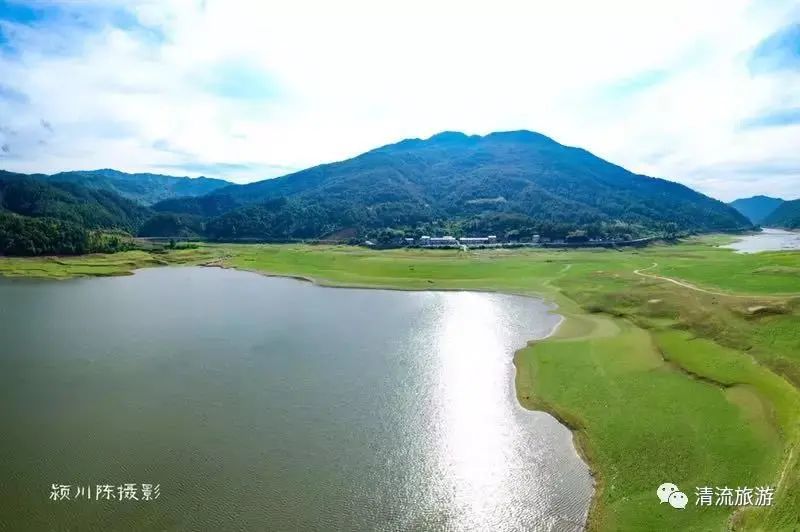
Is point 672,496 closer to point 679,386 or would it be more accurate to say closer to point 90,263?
point 679,386

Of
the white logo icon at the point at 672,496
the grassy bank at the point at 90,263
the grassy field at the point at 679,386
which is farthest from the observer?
the grassy bank at the point at 90,263

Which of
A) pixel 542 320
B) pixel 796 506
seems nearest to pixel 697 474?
pixel 796 506

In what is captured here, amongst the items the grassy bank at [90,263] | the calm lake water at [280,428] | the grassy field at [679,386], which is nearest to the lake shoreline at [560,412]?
the grassy field at [679,386]

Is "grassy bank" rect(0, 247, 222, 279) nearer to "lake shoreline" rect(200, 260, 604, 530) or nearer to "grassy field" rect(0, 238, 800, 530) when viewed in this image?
"lake shoreline" rect(200, 260, 604, 530)

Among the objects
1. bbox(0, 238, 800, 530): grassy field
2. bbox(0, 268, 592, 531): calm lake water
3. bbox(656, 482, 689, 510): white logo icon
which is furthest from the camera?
bbox(0, 238, 800, 530): grassy field

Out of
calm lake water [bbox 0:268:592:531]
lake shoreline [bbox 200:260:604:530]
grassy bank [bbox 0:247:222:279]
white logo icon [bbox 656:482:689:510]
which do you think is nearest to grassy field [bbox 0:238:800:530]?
lake shoreline [bbox 200:260:604:530]

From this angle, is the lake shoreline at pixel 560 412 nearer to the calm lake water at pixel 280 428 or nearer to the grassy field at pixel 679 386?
the grassy field at pixel 679 386
